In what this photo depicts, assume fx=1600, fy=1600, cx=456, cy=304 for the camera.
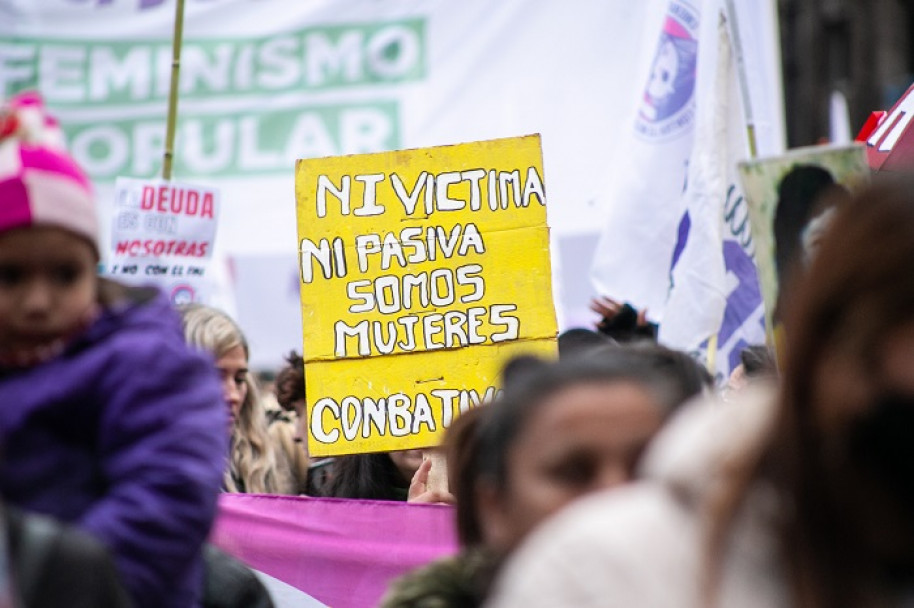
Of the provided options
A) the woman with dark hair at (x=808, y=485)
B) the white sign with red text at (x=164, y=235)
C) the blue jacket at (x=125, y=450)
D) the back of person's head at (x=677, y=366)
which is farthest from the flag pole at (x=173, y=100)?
the woman with dark hair at (x=808, y=485)

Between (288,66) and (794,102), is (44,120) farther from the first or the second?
(794,102)

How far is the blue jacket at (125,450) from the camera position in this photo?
2.02 meters

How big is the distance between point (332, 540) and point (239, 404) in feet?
2.46

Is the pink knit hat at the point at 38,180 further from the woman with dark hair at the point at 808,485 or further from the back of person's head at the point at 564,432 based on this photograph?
the woman with dark hair at the point at 808,485

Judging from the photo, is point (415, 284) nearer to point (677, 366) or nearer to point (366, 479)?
point (366, 479)

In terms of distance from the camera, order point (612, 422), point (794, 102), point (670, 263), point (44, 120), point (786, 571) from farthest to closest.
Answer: point (794, 102), point (670, 263), point (44, 120), point (612, 422), point (786, 571)

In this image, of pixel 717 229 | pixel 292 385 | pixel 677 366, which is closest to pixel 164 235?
pixel 292 385

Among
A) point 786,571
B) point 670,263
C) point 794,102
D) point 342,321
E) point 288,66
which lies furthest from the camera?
point 794,102

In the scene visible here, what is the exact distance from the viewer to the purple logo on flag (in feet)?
21.9

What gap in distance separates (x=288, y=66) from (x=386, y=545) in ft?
18.2

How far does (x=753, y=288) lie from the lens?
19.5 feet

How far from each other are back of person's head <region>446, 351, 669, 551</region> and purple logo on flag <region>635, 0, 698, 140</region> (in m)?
4.78

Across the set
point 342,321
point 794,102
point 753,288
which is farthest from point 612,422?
point 794,102

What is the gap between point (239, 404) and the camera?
16.5 ft
